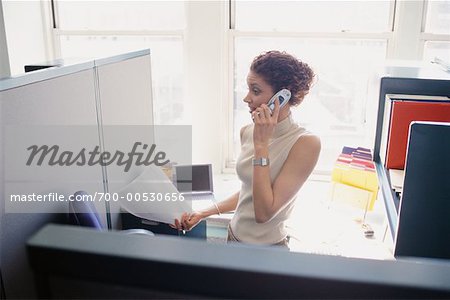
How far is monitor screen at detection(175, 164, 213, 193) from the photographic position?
2.10 meters

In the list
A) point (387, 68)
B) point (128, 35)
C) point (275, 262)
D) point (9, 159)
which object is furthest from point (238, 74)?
point (275, 262)

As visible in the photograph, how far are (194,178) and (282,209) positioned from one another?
0.88 metres

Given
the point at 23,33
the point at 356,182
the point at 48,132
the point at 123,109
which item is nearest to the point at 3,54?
the point at 23,33

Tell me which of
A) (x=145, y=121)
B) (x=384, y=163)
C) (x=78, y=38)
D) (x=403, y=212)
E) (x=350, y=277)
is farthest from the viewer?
(x=78, y=38)

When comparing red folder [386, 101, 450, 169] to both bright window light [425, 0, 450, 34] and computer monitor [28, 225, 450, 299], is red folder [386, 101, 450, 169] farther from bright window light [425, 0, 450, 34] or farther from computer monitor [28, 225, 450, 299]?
bright window light [425, 0, 450, 34]

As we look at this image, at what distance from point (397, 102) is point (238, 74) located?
1.31 meters

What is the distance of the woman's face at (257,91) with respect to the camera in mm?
1328

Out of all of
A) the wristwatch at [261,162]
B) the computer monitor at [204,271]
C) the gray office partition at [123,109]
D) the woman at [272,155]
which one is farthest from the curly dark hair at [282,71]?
the computer monitor at [204,271]

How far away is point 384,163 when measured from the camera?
1324 millimetres

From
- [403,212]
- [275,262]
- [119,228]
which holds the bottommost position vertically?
[119,228]

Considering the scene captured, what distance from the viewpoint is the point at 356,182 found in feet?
6.48

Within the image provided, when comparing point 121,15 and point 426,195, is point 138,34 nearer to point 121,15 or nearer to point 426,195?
point 121,15

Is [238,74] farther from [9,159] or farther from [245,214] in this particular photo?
[9,159]

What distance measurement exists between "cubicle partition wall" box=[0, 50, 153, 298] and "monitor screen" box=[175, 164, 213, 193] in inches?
21.1
